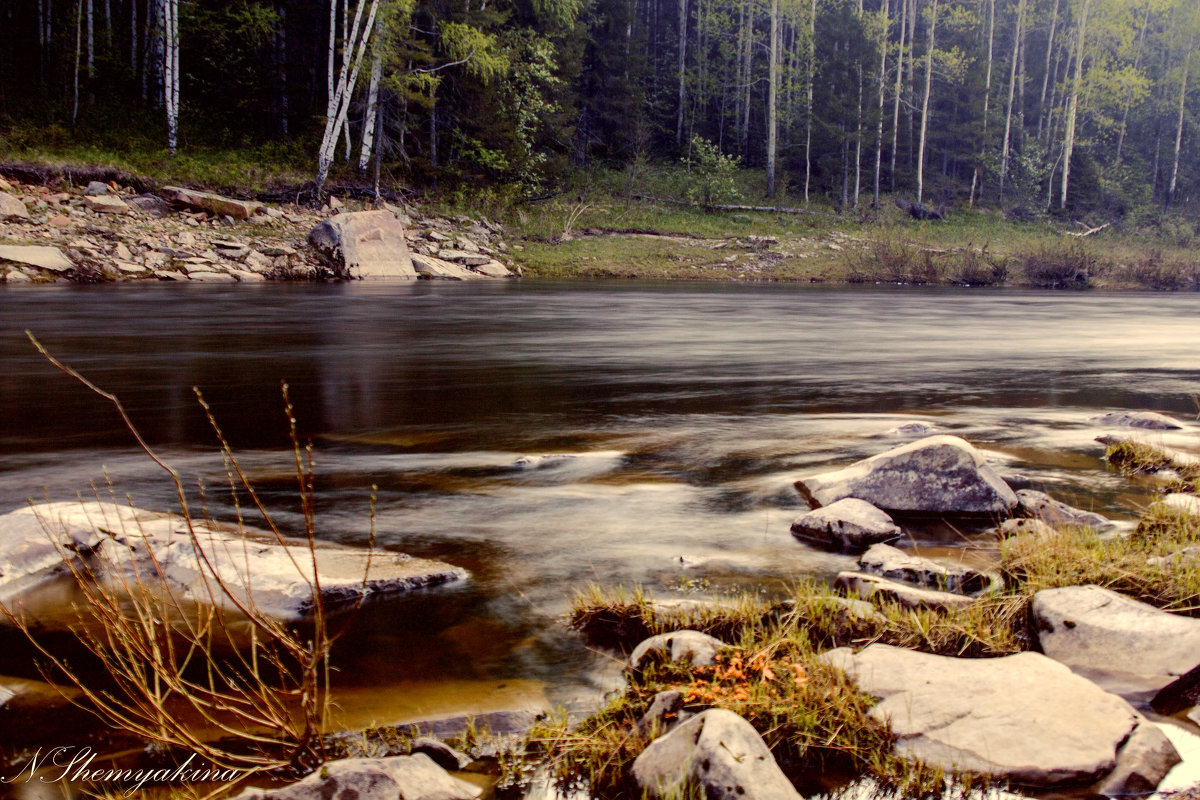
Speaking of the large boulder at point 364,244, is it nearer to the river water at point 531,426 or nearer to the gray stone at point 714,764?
the river water at point 531,426

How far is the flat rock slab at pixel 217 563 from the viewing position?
4.00 meters

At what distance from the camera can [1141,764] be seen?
8.77 ft

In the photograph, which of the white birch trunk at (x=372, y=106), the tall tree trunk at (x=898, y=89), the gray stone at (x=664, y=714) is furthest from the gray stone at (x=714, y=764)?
the tall tree trunk at (x=898, y=89)

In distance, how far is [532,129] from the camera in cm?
3581

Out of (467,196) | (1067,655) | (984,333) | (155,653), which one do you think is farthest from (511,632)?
(467,196)

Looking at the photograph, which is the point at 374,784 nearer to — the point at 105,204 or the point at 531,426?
the point at 531,426

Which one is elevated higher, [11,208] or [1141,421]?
[11,208]

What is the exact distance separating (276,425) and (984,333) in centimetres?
1415

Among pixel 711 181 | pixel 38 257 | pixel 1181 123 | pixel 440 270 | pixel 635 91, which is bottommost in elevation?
pixel 440 270

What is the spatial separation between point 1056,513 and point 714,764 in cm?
324

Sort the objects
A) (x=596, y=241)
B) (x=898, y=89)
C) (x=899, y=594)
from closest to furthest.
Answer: (x=899, y=594), (x=596, y=241), (x=898, y=89)

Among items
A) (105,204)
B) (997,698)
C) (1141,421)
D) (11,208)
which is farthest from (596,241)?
(997,698)

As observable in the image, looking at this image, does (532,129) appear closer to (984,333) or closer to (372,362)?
(984,333)

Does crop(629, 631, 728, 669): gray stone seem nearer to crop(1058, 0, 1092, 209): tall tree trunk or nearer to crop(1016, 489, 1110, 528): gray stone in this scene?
crop(1016, 489, 1110, 528): gray stone
